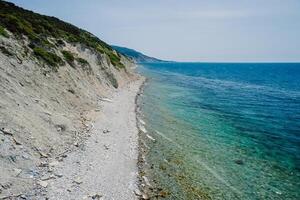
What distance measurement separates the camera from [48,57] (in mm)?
31359

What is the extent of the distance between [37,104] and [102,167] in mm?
8548

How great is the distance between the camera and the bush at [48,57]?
3016 cm

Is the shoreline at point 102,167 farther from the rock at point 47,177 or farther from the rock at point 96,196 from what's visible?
the rock at point 47,177

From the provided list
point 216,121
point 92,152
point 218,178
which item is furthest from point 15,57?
point 216,121

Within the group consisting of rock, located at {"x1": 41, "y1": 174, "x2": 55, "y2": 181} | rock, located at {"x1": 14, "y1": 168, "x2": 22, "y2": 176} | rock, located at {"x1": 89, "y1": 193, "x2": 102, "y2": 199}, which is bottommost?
rock, located at {"x1": 89, "y1": 193, "x2": 102, "y2": 199}

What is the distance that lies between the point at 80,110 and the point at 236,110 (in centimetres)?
2574

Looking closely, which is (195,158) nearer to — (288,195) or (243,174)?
(243,174)

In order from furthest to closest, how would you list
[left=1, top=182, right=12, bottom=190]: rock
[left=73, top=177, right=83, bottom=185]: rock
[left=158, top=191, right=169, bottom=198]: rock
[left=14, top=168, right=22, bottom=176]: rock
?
1. [left=158, top=191, right=169, bottom=198]: rock
2. [left=73, top=177, right=83, bottom=185]: rock
3. [left=14, top=168, right=22, bottom=176]: rock
4. [left=1, top=182, right=12, bottom=190]: rock

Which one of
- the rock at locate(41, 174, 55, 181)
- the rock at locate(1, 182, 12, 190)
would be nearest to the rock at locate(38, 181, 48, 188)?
the rock at locate(41, 174, 55, 181)

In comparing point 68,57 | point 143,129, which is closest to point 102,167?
point 143,129

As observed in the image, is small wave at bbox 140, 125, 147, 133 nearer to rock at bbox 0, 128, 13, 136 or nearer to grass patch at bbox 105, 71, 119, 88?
rock at bbox 0, 128, 13, 136

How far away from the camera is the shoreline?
48.6ft

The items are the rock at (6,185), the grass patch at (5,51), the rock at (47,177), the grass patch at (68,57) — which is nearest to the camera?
the rock at (6,185)

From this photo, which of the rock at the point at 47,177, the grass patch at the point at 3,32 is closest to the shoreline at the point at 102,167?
the rock at the point at 47,177
